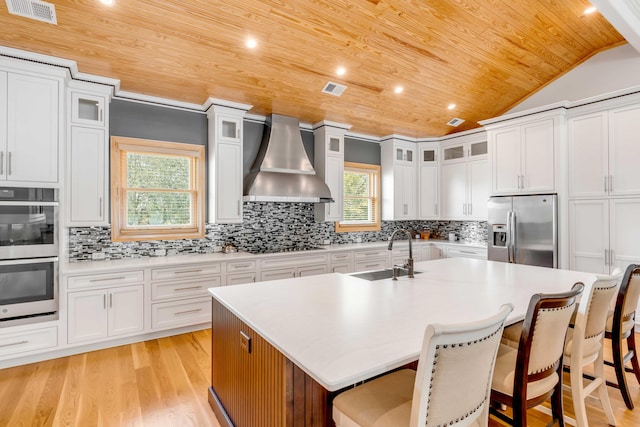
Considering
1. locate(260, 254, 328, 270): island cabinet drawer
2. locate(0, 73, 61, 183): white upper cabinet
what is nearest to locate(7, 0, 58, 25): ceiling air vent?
locate(0, 73, 61, 183): white upper cabinet

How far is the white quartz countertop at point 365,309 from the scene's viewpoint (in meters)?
1.19

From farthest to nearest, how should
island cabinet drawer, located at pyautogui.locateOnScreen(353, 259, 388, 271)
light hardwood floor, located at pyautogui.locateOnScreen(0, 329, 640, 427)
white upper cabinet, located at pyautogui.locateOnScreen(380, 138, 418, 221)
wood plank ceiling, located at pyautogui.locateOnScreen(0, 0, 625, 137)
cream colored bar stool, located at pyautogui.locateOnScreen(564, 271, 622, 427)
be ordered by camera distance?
white upper cabinet, located at pyautogui.locateOnScreen(380, 138, 418, 221)
island cabinet drawer, located at pyautogui.locateOnScreen(353, 259, 388, 271)
wood plank ceiling, located at pyautogui.locateOnScreen(0, 0, 625, 137)
light hardwood floor, located at pyautogui.locateOnScreen(0, 329, 640, 427)
cream colored bar stool, located at pyautogui.locateOnScreen(564, 271, 622, 427)

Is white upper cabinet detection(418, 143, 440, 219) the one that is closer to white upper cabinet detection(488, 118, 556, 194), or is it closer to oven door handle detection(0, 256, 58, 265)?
white upper cabinet detection(488, 118, 556, 194)

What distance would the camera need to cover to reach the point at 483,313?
67.0 inches

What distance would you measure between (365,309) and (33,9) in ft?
10.6

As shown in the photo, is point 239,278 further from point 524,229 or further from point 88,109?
point 524,229

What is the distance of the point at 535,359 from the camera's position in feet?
5.00

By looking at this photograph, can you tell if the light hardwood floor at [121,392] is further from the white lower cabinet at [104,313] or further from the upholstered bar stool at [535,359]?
the upholstered bar stool at [535,359]

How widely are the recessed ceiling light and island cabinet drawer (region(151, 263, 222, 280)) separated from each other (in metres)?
2.38

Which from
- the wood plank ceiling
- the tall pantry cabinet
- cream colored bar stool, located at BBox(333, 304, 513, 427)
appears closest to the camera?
cream colored bar stool, located at BBox(333, 304, 513, 427)

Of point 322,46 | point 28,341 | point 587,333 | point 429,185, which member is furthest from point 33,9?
point 429,185

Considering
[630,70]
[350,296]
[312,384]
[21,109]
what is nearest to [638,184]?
[630,70]

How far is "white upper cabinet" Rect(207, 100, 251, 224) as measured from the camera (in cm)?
414

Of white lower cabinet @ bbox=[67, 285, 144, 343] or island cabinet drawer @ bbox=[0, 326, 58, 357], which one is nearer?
island cabinet drawer @ bbox=[0, 326, 58, 357]
